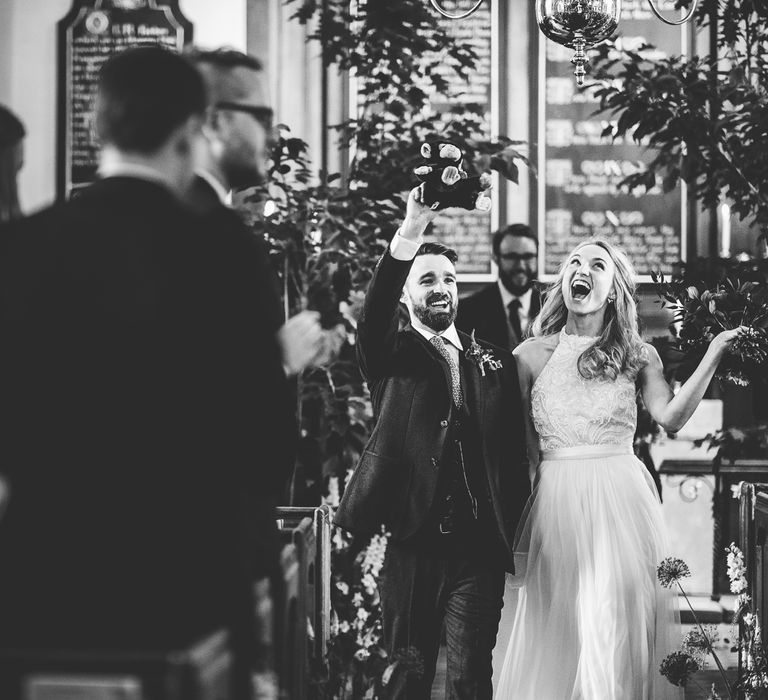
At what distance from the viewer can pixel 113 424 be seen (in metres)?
1.58

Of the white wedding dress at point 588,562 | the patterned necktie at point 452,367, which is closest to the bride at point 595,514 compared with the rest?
the white wedding dress at point 588,562

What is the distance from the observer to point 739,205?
15.1 ft

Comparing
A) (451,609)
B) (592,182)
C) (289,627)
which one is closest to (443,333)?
(451,609)

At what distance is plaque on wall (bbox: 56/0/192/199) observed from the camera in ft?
20.0

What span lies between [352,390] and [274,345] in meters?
2.73

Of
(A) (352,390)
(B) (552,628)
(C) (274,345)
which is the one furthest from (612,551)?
(C) (274,345)

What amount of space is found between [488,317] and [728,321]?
1.70 metres

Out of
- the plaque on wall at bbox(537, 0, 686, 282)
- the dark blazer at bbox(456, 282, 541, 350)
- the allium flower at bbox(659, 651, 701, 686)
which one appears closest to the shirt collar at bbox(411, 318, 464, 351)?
the allium flower at bbox(659, 651, 701, 686)

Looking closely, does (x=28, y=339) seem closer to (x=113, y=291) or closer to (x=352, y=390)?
(x=113, y=291)

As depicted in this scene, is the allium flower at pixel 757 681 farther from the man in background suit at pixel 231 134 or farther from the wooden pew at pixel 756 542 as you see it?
the man in background suit at pixel 231 134

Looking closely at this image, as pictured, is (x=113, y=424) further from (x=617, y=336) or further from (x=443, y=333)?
(x=617, y=336)

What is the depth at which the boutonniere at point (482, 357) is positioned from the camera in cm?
365

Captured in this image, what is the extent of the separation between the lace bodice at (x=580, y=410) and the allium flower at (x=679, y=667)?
30.5 inches

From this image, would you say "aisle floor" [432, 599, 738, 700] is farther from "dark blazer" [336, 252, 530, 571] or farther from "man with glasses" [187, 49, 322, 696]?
"man with glasses" [187, 49, 322, 696]
